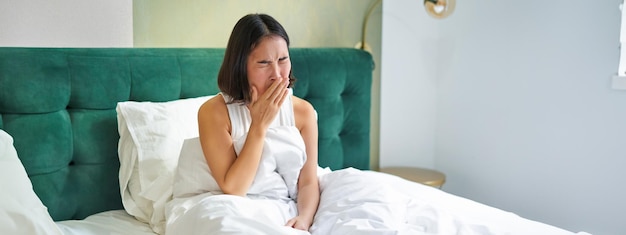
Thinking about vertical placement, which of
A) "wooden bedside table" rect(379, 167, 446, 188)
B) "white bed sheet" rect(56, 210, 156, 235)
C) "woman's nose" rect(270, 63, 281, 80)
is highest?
"woman's nose" rect(270, 63, 281, 80)

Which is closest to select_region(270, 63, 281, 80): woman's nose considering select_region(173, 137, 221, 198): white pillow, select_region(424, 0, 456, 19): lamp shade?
select_region(173, 137, 221, 198): white pillow

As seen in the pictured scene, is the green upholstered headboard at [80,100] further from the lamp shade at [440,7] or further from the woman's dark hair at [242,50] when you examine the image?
the lamp shade at [440,7]

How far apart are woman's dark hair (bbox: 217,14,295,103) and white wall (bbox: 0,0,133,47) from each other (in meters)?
0.51

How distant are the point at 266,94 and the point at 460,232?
68 cm

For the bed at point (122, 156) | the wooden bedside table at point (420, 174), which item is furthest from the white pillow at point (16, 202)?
the wooden bedside table at point (420, 174)

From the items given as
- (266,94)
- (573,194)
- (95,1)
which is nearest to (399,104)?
(573,194)

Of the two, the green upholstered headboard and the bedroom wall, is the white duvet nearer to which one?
the green upholstered headboard

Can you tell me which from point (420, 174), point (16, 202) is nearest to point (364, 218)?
point (16, 202)

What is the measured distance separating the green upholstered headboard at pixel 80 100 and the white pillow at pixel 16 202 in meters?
0.14

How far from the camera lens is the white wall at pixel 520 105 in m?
2.56

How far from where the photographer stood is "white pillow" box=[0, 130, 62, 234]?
1578mm

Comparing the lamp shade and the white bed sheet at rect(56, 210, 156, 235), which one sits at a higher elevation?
the lamp shade

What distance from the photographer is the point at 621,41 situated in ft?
8.19

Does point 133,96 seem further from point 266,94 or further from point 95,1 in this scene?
point 266,94
